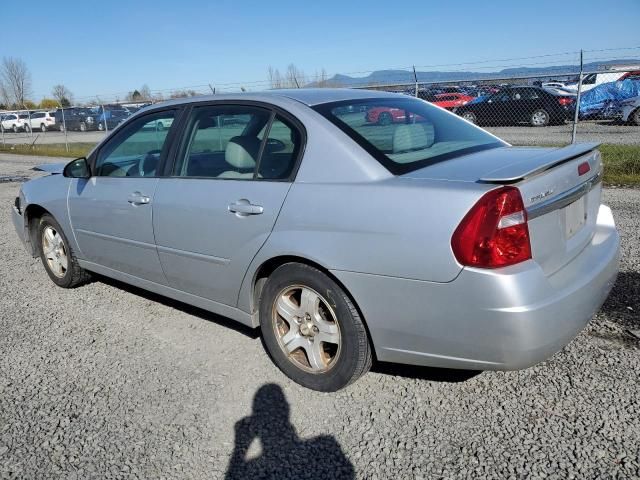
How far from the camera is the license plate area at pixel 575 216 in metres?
2.61

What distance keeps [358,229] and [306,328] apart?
70cm

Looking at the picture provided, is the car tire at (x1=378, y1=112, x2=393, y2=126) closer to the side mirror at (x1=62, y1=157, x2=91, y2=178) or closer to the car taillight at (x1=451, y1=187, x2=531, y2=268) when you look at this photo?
the car taillight at (x1=451, y1=187, x2=531, y2=268)

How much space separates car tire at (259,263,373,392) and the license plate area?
43.8 inches

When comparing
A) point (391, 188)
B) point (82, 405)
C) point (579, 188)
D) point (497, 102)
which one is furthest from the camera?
point (497, 102)

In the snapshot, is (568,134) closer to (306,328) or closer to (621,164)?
(621,164)

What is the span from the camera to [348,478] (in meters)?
2.28

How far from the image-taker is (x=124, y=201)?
3750mm

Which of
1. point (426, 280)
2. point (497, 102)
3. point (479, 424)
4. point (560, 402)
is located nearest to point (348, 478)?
point (479, 424)

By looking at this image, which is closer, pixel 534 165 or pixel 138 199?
pixel 534 165

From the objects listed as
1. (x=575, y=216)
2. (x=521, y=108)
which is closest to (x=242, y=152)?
(x=575, y=216)

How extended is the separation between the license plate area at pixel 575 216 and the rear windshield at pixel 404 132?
653mm

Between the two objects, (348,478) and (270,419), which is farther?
(270,419)

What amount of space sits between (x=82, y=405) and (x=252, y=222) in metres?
1.36

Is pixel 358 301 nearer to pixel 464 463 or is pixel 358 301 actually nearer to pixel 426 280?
pixel 426 280
